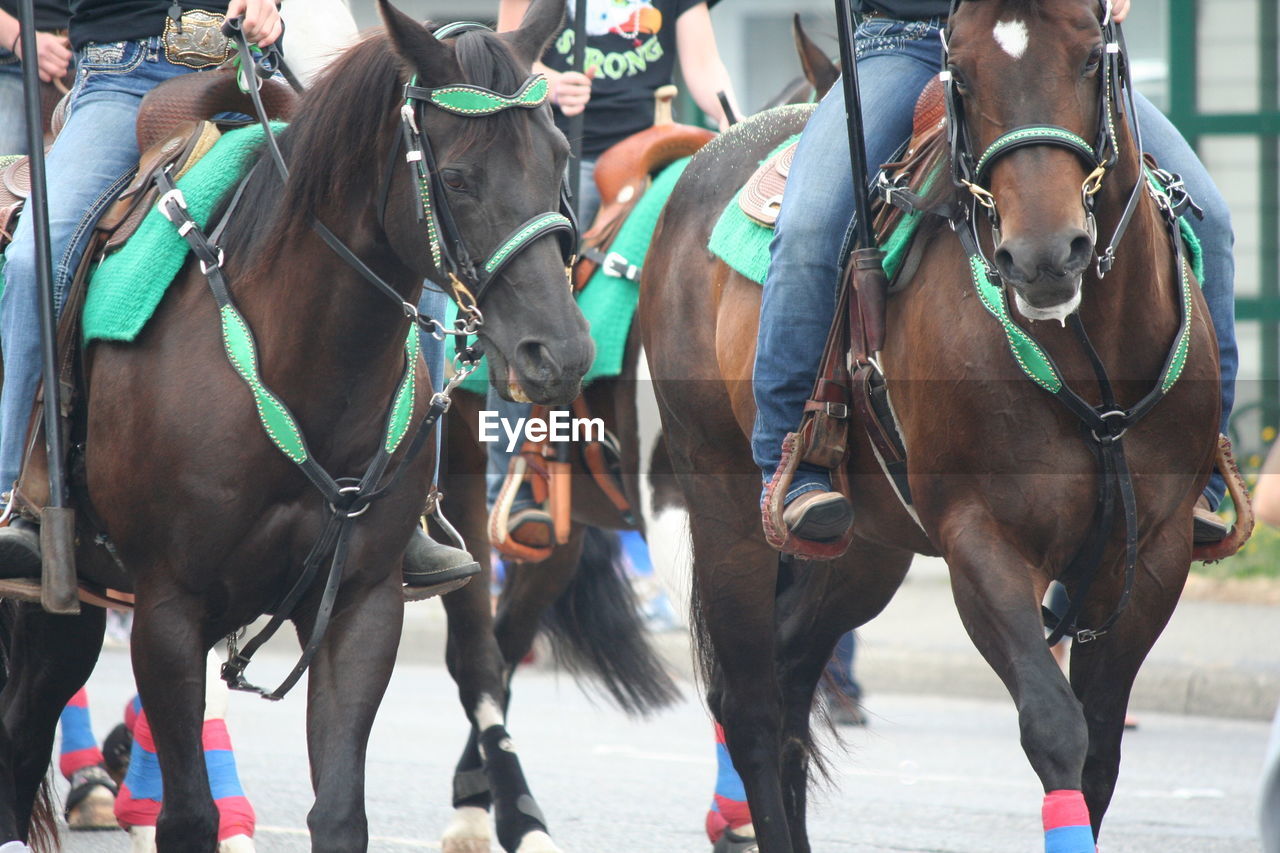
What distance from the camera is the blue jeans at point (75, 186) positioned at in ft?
15.2

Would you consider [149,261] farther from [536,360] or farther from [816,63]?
[816,63]

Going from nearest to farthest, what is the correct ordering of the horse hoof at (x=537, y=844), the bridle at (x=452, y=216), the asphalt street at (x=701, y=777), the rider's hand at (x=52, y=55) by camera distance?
the bridle at (x=452, y=216) < the rider's hand at (x=52, y=55) < the horse hoof at (x=537, y=844) < the asphalt street at (x=701, y=777)

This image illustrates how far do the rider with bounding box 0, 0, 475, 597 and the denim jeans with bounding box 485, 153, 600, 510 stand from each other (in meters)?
1.95

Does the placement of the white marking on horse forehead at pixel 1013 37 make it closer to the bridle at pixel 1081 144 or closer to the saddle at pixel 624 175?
the bridle at pixel 1081 144

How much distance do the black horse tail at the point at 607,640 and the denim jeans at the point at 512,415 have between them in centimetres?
67

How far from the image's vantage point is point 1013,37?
393 centimetres

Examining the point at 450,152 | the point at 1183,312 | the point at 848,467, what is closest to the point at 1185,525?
the point at 1183,312

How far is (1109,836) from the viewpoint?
6.44 m

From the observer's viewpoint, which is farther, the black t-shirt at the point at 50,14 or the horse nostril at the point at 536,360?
the black t-shirt at the point at 50,14

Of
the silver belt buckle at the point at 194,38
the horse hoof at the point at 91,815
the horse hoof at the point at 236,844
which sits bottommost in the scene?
the horse hoof at the point at 91,815

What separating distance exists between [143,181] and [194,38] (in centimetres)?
57

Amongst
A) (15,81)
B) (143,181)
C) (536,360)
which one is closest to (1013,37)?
(536,360)

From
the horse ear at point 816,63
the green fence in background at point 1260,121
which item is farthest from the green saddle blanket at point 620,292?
the green fence in background at point 1260,121

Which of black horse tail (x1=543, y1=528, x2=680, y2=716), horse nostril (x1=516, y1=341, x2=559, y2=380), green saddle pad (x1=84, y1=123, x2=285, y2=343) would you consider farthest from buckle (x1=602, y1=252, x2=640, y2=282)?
horse nostril (x1=516, y1=341, x2=559, y2=380)
